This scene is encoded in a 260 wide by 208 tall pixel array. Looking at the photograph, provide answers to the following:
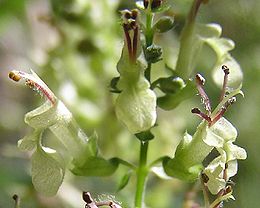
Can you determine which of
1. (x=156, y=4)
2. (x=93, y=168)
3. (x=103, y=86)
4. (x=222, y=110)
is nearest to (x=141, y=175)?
(x=93, y=168)

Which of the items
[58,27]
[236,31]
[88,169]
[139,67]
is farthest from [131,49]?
[236,31]

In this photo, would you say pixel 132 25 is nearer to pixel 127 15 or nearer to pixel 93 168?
pixel 127 15

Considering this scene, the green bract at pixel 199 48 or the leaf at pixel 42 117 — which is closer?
the leaf at pixel 42 117

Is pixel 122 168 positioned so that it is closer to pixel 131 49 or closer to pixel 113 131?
pixel 113 131

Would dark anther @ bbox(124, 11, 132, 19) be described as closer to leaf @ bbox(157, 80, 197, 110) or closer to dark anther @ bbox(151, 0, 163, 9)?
dark anther @ bbox(151, 0, 163, 9)

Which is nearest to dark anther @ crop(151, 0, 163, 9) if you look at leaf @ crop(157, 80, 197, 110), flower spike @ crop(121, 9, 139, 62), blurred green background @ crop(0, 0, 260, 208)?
flower spike @ crop(121, 9, 139, 62)

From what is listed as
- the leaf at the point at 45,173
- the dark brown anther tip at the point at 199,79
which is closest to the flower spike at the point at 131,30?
the dark brown anther tip at the point at 199,79

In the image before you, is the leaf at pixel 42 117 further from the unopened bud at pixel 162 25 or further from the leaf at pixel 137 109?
the unopened bud at pixel 162 25
